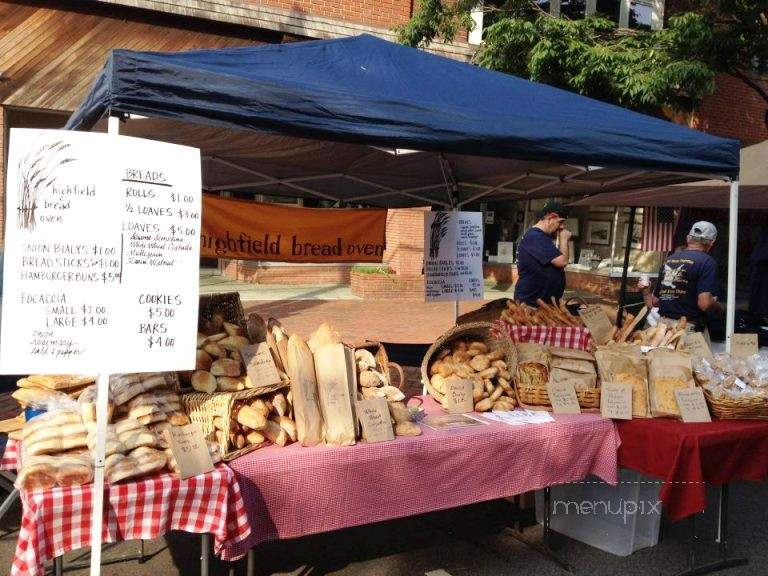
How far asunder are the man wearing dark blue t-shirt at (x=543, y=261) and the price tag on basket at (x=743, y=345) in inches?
56.4

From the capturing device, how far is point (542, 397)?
382 centimetres

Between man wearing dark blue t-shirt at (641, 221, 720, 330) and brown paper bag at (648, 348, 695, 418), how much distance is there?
1.58 meters

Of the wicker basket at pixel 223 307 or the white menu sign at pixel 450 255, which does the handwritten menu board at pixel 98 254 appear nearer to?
the wicker basket at pixel 223 307

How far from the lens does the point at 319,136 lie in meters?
3.14

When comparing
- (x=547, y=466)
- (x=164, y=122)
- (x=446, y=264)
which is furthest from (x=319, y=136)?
(x=446, y=264)

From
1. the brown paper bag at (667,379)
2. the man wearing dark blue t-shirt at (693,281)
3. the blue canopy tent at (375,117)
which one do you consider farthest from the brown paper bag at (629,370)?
the man wearing dark blue t-shirt at (693,281)

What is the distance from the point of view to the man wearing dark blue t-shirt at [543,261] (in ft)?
17.7

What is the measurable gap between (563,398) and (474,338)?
2.21 ft

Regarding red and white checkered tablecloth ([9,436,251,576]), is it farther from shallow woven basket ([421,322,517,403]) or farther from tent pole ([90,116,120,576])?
shallow woven basket ([421,322,517,403])

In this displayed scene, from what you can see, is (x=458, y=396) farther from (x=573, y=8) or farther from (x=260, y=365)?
(x=573, y=8)

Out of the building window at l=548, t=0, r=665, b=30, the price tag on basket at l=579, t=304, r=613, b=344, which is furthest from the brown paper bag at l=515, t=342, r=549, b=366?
the building window at l=548, t=0, r=665, b=30

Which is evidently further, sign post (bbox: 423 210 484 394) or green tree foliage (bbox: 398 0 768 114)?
green tree foliage (bbox: 398 0 768 114)

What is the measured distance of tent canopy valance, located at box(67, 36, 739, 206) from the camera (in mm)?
2871

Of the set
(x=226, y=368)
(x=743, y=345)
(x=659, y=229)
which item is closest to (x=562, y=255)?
(x=743, y=345)
